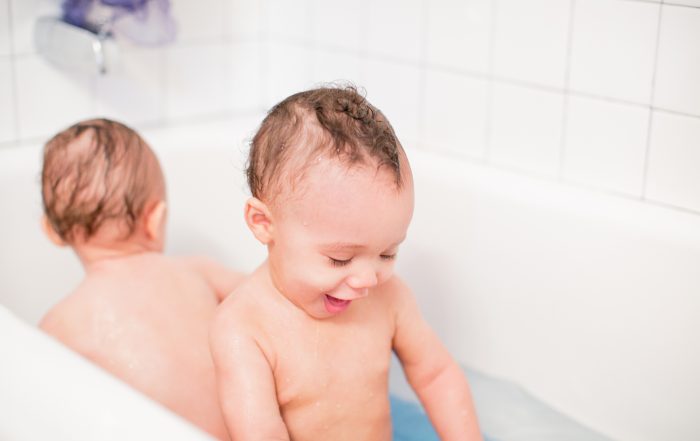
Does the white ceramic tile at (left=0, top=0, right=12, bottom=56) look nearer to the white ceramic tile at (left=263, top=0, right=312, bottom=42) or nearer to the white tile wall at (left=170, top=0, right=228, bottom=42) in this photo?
the white tile wall at (left=170, top=0, right=228, bottom=42)

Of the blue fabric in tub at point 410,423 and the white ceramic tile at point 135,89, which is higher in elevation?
the white ceramic tile at point 135,89

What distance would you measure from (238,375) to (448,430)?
0.29 m

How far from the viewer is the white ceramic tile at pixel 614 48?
4.43ft

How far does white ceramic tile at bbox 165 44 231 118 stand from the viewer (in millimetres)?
1916

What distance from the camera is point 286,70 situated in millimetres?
2021

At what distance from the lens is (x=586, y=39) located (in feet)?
4.67

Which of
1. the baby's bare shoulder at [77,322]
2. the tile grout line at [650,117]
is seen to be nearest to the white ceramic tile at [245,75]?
the baby's bare shoulder at [77,322]

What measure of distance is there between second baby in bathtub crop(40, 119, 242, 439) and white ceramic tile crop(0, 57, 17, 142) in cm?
38

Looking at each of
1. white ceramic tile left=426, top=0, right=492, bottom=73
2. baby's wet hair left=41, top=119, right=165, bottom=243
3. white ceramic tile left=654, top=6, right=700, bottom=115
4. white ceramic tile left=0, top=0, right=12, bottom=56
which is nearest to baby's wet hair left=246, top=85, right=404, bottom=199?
baby's wet hair left=41, top=119, right=165, bottom=243

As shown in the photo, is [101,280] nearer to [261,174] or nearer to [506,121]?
[261,174]

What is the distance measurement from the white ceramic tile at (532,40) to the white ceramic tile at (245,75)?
65cm

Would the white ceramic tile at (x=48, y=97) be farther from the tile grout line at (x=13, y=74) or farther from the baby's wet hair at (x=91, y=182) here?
the baby's wet hair at (x=91, y=182)

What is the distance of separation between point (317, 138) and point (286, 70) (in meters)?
1.08

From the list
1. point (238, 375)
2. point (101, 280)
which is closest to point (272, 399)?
point (238, 375)
